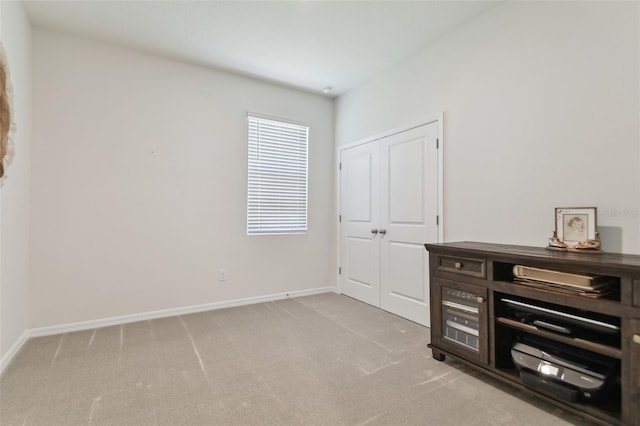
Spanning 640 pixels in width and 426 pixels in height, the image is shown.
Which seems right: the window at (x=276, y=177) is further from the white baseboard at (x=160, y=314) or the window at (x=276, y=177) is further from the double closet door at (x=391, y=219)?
the white baseboard at (x=160, y=314)

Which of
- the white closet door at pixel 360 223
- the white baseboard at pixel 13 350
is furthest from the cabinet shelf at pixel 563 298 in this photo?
the white baseboard at pixel 13 350

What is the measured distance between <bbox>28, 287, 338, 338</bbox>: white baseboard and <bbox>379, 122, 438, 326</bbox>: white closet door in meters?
1.24

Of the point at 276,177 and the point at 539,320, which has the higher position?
the point at 276,177

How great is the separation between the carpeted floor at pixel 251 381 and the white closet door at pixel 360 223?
34.7 inches

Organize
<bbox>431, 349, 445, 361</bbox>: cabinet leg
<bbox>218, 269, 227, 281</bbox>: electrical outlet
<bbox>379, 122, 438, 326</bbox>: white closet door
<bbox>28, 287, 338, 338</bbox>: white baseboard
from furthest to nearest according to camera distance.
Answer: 1. <bbox>218, 269, 227, 281</bbox>: electrical outlet
2. <bbox>379, 122, 438, 326</bbox>: white closet door
3. <bbox>28, 287, 338, 338</bbox>: white baseboard
4. <bbox>431, 349, 445, 361</bbox>: cabinet leg

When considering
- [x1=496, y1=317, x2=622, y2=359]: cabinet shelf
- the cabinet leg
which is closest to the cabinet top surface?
[x1=496, y1=317, x2=622, y2=359]: cabinet shelf

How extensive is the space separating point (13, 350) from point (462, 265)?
11.3 ft

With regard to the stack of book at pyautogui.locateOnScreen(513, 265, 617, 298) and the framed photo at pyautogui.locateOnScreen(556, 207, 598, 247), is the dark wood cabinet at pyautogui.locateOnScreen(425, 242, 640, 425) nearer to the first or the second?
the stack of book at pyautogui.locateOnScreen(513, 265, 617, 298)

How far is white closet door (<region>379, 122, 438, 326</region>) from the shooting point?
9.95ft

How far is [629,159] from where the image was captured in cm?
184

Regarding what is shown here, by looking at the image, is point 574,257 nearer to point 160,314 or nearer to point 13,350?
point 160,314

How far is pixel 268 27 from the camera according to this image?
9.16ft

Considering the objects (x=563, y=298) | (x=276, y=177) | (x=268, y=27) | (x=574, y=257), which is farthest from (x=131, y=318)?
(x=574, y=257)

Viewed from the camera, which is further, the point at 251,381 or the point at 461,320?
the point at 461,320
